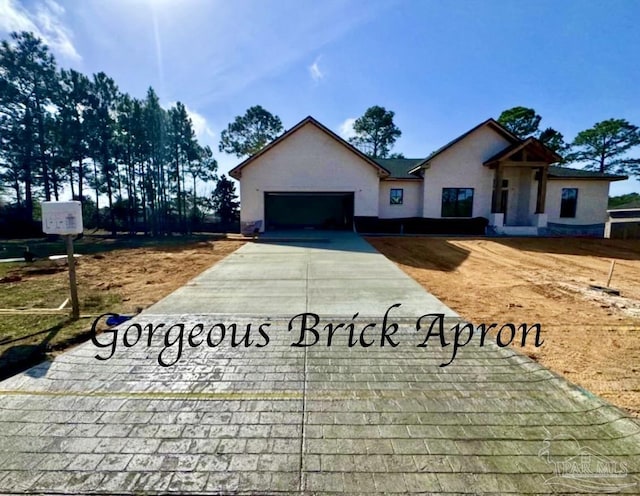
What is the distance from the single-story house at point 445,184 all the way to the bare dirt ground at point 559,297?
503cm

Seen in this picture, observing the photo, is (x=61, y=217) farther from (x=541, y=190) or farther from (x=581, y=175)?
(x=581, y=175)

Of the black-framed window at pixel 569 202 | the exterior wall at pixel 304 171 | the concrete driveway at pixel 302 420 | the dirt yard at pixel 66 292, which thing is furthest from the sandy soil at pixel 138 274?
the black-framed window at pixel 569 202

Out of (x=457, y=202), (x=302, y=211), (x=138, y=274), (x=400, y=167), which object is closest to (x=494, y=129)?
(x=457, y=202)

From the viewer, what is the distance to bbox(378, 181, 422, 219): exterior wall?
1900 centimetres

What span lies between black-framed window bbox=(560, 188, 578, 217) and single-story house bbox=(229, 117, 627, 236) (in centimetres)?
5

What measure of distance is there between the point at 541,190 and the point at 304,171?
14.3m

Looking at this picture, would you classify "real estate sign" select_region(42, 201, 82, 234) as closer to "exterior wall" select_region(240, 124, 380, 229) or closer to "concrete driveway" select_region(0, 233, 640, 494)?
"concrete driveway" select_region(0, 233, 640, 494)

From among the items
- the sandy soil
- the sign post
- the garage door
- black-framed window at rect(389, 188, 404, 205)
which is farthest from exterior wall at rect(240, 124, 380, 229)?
the sign post

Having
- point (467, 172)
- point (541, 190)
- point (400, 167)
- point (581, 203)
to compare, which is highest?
point (400, 167)

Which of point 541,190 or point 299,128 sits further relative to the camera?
point 541,190

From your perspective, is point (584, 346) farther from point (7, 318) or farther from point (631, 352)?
point (7, 318)

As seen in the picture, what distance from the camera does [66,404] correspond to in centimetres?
239

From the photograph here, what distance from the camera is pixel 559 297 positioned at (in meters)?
6.02

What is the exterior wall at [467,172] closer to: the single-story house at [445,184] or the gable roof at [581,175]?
the single-story house at [445,184]
